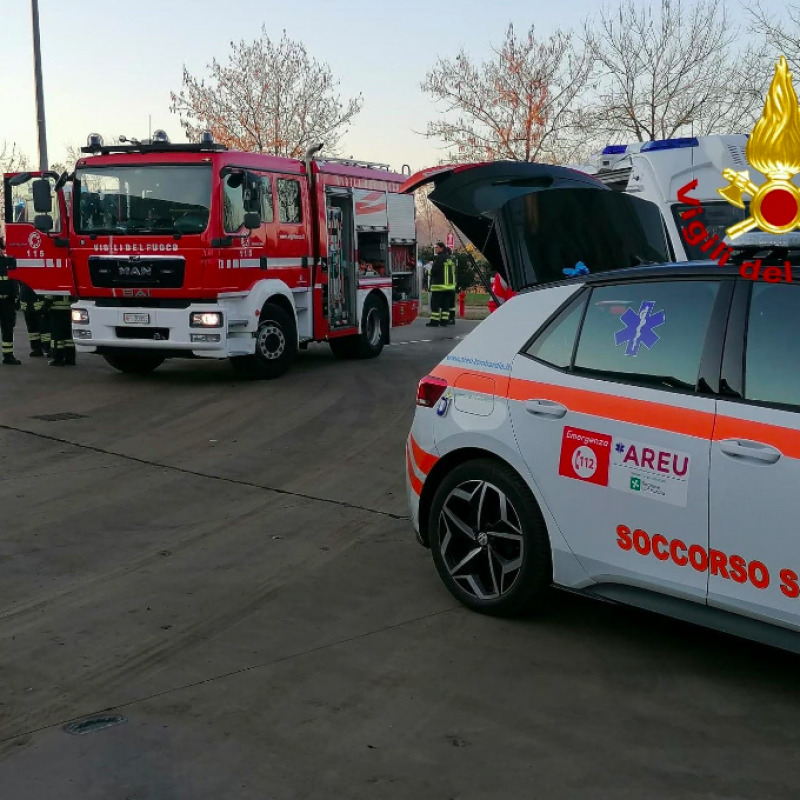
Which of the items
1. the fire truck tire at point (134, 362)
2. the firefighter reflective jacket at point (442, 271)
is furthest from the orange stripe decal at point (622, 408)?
the firefighter reflective jacket at point (442, 271)

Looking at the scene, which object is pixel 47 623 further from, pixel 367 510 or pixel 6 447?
pixel 6 447

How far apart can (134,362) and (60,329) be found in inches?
56.9

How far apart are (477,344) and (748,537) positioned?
1699 mm

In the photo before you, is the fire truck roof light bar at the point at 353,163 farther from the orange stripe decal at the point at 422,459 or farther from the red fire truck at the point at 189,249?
the orange stripe decal at the point at 422,459

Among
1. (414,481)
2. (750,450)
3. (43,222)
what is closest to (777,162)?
(750,450)

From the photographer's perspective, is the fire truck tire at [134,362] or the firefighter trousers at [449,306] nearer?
the fire truck tire at [134,362]

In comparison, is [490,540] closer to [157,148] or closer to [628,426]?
[628,426]

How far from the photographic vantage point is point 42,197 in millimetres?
13914

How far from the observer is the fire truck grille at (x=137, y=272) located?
43.9 ft

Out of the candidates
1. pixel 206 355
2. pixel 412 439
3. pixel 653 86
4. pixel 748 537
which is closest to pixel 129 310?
pixel 206 355

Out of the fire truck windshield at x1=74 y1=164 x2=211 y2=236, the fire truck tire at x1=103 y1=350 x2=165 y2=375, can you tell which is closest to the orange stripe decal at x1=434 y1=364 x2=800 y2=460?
Answer: the fire truck windshield at x1=74 y1=164 x2=211 y2=236

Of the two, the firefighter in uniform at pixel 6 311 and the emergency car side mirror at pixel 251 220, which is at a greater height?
the emergency car side mirror at pixel 251 220

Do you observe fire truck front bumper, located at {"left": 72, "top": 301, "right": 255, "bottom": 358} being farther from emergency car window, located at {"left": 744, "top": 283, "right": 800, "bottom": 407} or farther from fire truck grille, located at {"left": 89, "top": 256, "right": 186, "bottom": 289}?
emergency car window, located at {"left": 744, "top": 283, "right": 800, "bottom": 407}

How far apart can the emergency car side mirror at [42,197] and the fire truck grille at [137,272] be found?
909 millimetres
